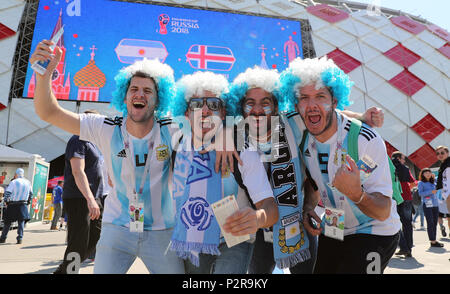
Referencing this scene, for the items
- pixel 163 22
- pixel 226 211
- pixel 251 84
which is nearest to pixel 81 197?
pixel 251 84

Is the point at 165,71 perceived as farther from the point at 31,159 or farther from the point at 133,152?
the point at 31,159

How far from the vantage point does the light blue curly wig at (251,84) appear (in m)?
2.18

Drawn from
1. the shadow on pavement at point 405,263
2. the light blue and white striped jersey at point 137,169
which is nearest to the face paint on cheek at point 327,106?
the light blue and white striped jersey at point 137,169

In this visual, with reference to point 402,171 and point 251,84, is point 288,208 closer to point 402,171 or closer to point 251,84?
point 251,84

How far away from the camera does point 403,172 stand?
5.01 meters

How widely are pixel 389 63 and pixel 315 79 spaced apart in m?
22.2

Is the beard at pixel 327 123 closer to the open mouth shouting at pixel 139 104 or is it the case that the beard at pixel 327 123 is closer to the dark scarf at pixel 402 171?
the open mouth shouting at pixel 139 104

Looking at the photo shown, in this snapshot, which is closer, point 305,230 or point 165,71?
point 305,230

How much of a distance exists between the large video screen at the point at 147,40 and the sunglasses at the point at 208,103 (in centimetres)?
1383

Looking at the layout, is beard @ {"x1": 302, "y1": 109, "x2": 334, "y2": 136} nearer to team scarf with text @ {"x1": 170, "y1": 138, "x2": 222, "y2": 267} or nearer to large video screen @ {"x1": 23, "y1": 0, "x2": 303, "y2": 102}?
team scarf with text @ {"x1": 170, "y1": 138, "x2": 222, "y2": 267}

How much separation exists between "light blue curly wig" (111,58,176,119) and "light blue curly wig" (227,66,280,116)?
0.47m

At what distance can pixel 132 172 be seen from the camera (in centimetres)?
192
